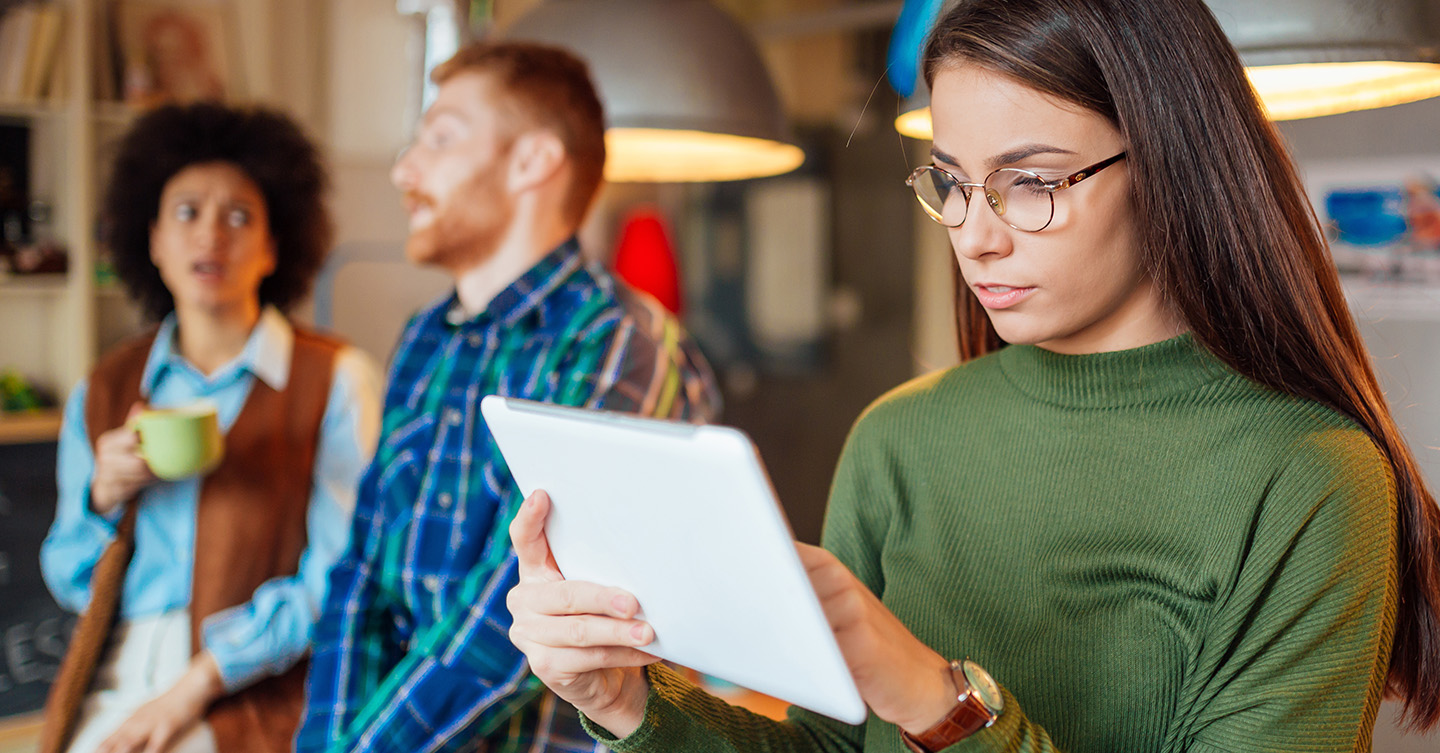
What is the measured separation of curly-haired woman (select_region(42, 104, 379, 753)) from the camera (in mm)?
1669

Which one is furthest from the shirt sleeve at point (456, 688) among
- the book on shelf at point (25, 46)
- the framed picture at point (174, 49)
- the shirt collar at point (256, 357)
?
the book on shelf at point (25, 46)

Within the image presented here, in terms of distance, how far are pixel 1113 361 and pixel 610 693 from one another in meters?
0.53

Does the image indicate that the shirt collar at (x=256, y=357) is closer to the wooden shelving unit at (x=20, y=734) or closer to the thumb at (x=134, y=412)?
the thumb at (x=134, y=412)

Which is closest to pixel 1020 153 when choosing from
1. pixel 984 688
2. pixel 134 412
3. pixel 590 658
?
pixel 984 688

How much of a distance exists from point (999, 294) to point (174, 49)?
2968mm

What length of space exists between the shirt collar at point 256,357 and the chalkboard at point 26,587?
1.26 metres

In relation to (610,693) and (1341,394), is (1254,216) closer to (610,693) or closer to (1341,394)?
(1341,394)

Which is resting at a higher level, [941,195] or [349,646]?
[941,195]

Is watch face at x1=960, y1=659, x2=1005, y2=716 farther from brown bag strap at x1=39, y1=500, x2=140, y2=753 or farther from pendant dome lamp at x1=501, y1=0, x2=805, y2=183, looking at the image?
brown bag strap at x1=39, y1=500, x2=140, y2=753

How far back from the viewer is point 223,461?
1.81 meters

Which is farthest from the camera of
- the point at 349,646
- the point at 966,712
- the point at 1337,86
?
the point at 349,646

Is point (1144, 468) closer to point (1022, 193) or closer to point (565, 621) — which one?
point (1022, 193)

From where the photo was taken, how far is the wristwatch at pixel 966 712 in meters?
0.72

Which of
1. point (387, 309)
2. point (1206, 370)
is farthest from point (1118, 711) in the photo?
point (387, 309)
